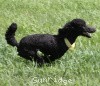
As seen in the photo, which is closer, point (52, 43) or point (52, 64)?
point (52, 43)

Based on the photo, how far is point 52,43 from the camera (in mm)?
6105

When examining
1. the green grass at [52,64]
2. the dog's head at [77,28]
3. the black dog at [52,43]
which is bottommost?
the green grass at [52,64]

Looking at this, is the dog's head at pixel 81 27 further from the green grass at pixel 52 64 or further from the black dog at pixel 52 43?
the green grass at pixel 52 64

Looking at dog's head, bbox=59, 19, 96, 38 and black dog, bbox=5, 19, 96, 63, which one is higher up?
dog's head, bbox=59, 19, 96, 38

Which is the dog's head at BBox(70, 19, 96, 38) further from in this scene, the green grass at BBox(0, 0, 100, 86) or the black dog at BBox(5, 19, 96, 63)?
the green grass at BBox(0, 0, 100, 86)

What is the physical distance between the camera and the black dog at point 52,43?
611 centimetres

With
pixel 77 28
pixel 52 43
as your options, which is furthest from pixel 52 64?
pixel 77 28

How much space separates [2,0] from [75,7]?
229cm

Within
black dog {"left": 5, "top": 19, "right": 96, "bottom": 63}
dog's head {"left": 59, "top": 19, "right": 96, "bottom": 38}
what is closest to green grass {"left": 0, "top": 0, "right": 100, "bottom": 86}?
black dog {"left": 5, "top": 19, "right": 96, "bottom": 63}

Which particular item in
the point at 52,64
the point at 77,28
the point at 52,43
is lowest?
the point at 52,64

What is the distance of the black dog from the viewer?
611cm

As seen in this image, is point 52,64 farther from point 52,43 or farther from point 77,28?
point 77,28

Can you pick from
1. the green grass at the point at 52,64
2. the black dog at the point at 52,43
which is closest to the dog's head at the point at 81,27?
the black dog at the point at 52,43

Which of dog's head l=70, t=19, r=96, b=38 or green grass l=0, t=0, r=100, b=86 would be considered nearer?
green grass l=0, t=0, r=100, b=86
